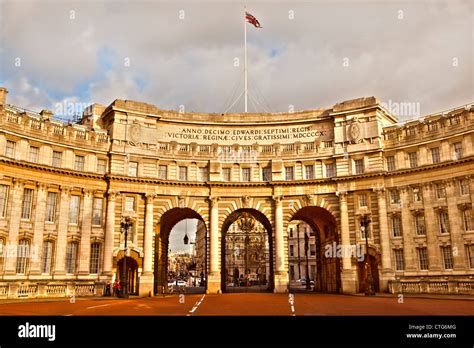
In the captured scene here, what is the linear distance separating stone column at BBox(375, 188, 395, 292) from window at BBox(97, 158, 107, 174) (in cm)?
2765

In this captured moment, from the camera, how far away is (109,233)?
1763 inches

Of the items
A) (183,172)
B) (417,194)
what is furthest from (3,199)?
(417,194)

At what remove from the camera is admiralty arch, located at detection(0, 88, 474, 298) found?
40719mm

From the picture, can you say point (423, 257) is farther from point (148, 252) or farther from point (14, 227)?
point (14, 227)

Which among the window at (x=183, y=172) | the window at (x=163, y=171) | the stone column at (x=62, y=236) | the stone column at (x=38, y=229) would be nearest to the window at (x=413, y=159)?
the window at (x=183, y=172)

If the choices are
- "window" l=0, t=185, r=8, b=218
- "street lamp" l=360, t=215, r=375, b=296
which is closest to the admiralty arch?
"window" l=0, t=185, r=8, b=218

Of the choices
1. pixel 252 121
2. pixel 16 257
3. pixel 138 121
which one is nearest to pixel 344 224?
pixel 252 121

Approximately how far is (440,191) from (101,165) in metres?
33.3

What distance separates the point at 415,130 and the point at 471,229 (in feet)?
36.0

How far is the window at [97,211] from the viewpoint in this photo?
4519 cm

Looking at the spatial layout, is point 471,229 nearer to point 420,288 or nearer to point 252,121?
point 420,288

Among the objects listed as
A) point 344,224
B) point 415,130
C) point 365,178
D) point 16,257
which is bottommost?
point 16,257
